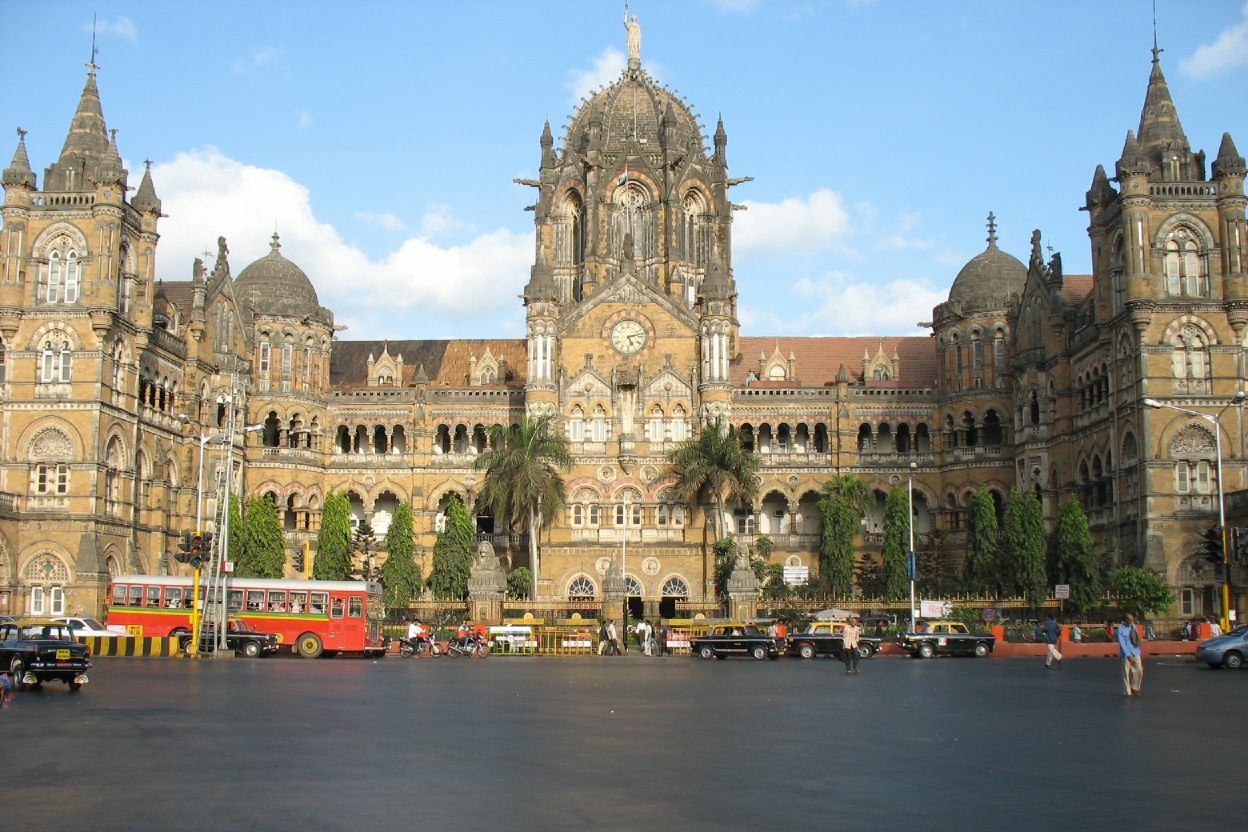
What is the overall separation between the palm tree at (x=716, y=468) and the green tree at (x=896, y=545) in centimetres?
706

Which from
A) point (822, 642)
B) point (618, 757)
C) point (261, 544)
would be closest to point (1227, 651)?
point (822, 642)

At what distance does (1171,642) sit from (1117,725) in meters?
36.8

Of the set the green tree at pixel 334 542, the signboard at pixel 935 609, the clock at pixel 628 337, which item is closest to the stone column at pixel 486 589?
the green tree at pixel 334 542

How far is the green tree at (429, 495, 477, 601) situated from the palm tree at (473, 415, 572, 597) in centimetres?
171

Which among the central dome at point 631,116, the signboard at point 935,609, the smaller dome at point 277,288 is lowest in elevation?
the signboard at point 935,609

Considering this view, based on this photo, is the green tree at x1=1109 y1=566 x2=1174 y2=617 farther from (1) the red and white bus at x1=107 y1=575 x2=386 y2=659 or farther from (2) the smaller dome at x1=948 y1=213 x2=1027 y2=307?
(1) the red and white bus at x1=107 y1=575 x2=386 y2=659

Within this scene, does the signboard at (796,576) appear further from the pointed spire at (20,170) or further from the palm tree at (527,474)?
the pointed spire at (20,170)

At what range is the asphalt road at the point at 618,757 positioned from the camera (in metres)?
14.1

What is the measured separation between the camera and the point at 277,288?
8144 cm

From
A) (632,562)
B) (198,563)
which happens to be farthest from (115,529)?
(632,562)

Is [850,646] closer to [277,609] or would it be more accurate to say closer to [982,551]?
[277,609]

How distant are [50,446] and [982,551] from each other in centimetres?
4410

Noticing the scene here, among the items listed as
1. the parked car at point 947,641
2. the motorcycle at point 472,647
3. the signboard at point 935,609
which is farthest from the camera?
the signboard at point 935,609

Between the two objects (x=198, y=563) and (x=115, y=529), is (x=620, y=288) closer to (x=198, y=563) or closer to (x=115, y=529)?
(x=115, y=529)
